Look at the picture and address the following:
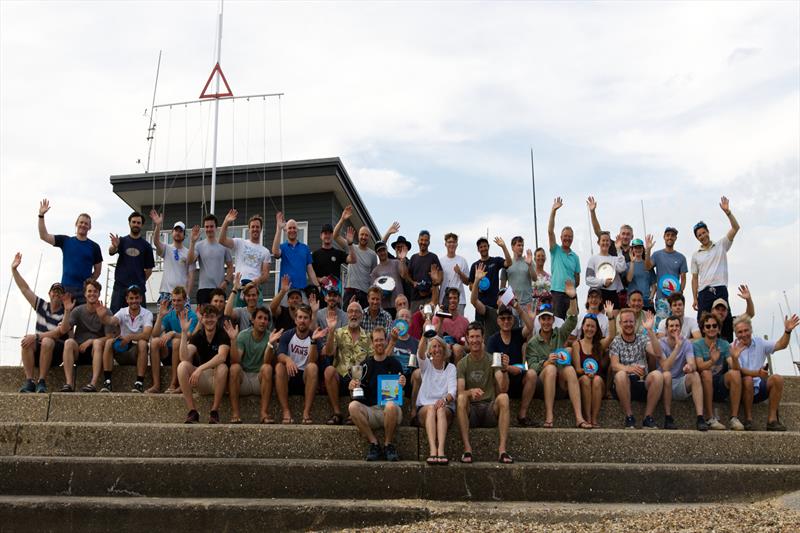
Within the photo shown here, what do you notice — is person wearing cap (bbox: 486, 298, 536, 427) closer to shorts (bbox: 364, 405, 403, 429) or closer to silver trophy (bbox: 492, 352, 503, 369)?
silver trophy (bbox: 492, 352, 503, 369)

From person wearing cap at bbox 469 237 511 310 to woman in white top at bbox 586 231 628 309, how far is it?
3.34 ft

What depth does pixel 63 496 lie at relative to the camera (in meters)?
5.38

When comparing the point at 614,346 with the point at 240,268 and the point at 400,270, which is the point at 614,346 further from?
the point at 240,268

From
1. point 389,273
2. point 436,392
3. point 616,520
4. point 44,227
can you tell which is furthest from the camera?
point 389,273

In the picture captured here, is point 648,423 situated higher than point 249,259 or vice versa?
point 249,259

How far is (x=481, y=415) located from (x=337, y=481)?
5.01ft

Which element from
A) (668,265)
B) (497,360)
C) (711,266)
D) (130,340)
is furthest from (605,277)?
(130,340)

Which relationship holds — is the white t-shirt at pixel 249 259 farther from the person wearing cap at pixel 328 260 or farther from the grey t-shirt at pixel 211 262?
the person wearing cap at pixel 328 260

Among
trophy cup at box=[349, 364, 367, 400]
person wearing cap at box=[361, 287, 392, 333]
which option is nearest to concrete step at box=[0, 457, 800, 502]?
trophy cup at box=[349, 364, 367, 400]

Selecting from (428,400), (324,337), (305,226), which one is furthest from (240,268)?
(305,226)

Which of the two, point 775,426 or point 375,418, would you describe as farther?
point 775,426

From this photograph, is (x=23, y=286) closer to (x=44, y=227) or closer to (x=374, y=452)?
(x=44, y=227)

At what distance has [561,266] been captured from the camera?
8.45 m

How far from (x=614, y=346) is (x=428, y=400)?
2.17 meters
